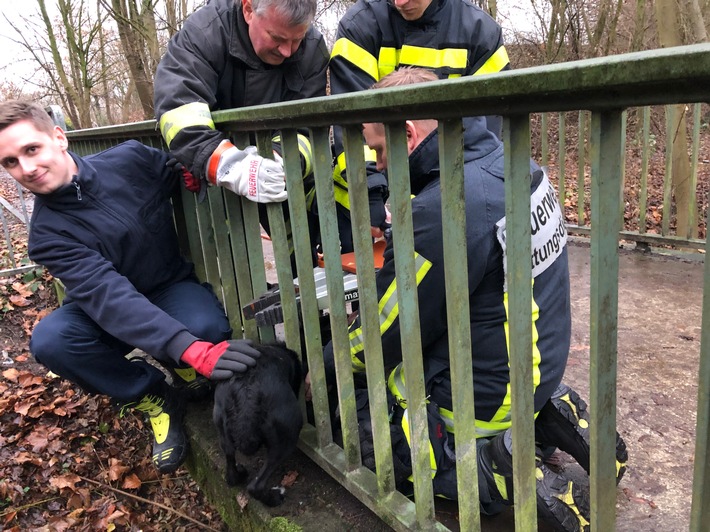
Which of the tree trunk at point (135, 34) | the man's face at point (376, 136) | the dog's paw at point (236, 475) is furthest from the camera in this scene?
the tree trunk at point (135, 34)

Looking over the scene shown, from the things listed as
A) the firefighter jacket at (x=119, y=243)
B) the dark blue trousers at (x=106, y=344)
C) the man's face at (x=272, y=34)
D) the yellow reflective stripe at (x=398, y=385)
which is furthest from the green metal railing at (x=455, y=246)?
the man's face at (x=272, y=34)

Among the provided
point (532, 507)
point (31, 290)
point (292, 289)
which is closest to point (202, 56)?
point (292, 289)

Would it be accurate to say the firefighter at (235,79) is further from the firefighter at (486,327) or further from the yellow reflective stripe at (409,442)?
the yellow reflective stripe at (409,442)

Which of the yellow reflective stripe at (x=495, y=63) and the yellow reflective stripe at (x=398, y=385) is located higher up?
the yellow reflective stripe at (x=495, y=63)

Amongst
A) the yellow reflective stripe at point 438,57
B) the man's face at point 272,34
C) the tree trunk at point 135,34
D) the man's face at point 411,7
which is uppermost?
the tree trunk at point 135,34

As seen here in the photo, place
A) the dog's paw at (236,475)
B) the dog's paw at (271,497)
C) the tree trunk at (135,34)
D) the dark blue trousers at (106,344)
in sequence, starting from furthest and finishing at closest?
the tree trunk at (135,34)
the dark blue trousers at (106,344)
the dog's paw at (236,475)
the dog's paw at (271,497)

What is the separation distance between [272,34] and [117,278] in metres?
1.28

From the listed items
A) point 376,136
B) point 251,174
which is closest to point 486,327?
point 376,136

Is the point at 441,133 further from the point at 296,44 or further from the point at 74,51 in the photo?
the point at 74,51

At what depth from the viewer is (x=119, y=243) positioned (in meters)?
2.74

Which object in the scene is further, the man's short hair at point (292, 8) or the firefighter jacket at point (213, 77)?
the man's short hair at point (292, 8)

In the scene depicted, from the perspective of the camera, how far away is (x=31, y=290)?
221 inches

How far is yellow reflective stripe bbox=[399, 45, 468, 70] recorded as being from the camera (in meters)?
2.93

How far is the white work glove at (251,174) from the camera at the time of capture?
2.07 meters
